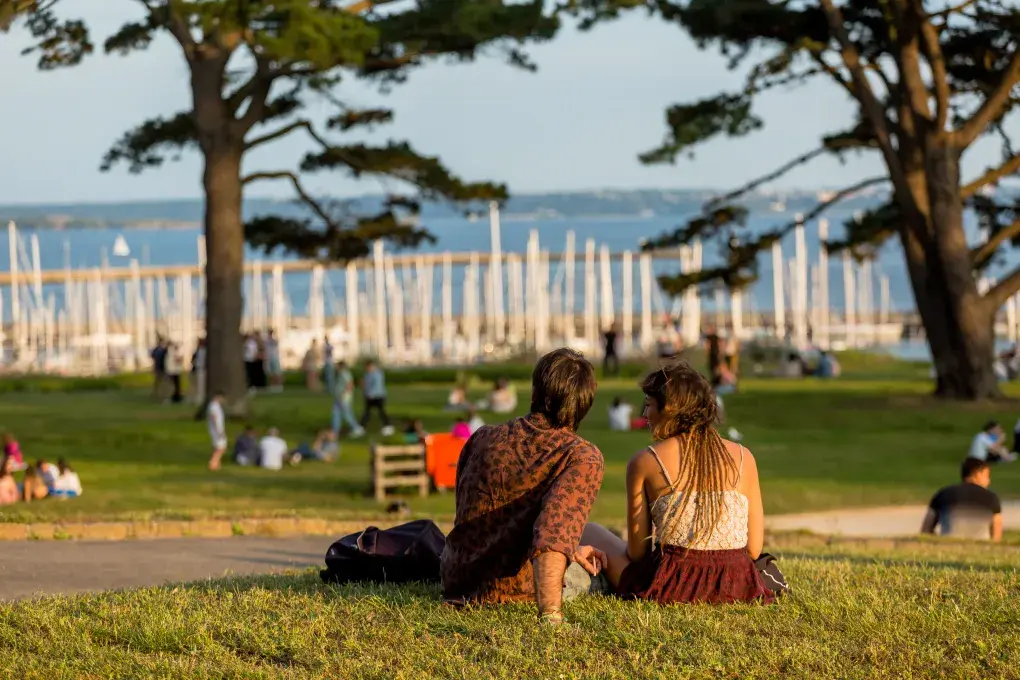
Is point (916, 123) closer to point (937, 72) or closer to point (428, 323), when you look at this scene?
point (937, 72)

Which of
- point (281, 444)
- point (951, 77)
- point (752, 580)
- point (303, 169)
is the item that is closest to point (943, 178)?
point (951, 77)

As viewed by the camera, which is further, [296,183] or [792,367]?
[792,367]

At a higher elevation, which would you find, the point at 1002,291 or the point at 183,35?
the point at 183,35

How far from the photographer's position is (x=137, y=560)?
1173cm

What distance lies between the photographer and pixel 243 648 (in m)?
6.82

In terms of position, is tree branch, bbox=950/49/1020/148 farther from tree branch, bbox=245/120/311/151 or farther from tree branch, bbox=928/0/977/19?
tree branch, bbox=245/120/311/151

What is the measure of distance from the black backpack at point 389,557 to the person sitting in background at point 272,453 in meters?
13.8

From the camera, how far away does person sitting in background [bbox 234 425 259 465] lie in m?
22.5

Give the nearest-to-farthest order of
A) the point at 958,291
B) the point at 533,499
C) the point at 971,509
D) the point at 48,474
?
the point at 533,499
the point at 971,509
the point at 48,474
the point at 958,291

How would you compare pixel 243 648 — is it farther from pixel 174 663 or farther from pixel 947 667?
pixel 947 667

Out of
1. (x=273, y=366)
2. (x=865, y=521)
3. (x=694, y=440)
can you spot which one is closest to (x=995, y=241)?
(x=865, y=521)

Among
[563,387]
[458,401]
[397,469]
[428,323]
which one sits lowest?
[397,469]

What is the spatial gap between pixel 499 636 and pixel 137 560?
569 cm

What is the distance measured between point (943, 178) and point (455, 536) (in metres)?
25.6
